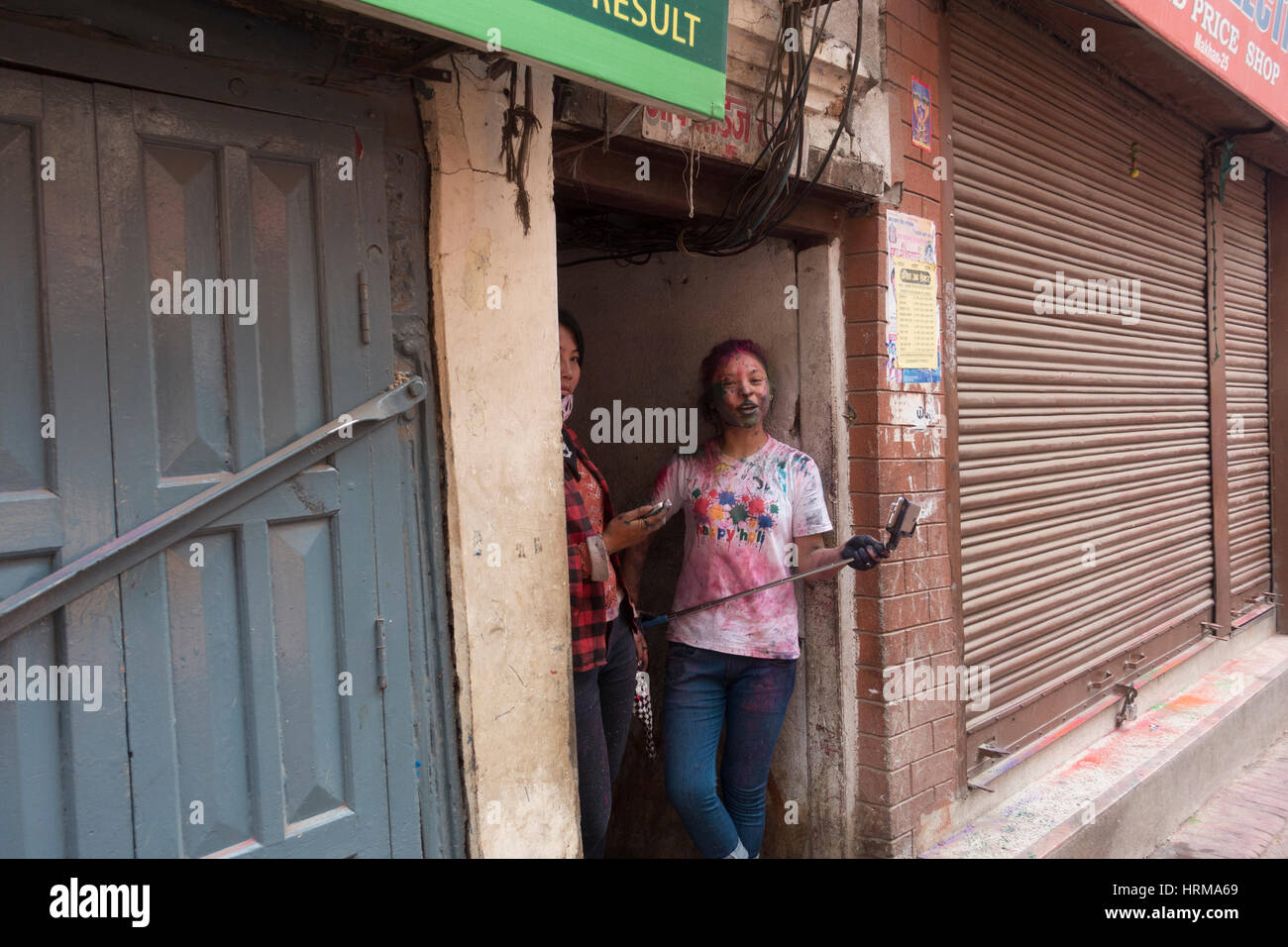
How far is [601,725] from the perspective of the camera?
312 cm

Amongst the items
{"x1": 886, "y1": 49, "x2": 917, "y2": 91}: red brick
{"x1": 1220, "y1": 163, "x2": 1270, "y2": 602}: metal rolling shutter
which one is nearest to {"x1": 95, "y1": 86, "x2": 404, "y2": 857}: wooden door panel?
{"x1": 886, "y1": 49, "x2": 917, "y2": 91}: red brick

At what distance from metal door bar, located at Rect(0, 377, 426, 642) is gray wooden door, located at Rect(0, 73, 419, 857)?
0.03 meters

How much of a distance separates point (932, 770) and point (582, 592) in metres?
1.98

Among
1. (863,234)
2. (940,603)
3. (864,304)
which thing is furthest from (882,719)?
(863,234)

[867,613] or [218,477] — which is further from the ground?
[218,477]

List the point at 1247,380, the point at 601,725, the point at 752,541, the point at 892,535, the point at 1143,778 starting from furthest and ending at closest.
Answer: the point at 1247,380
the point at 1143,778
the point at 752,541
the point at 892,535
the point at 601,725

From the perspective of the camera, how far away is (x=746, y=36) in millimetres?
3266

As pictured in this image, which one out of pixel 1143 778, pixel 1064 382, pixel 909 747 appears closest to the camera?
pixel 909 747

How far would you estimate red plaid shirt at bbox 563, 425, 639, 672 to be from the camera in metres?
2.97

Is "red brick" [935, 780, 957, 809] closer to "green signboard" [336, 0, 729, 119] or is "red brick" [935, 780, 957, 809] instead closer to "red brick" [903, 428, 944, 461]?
"red brick" [903, 428, 944, 461]

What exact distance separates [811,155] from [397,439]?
1.99 m

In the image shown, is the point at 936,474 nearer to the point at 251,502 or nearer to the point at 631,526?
the point at 631,526

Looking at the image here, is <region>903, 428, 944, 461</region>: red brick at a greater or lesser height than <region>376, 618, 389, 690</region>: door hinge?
greater
